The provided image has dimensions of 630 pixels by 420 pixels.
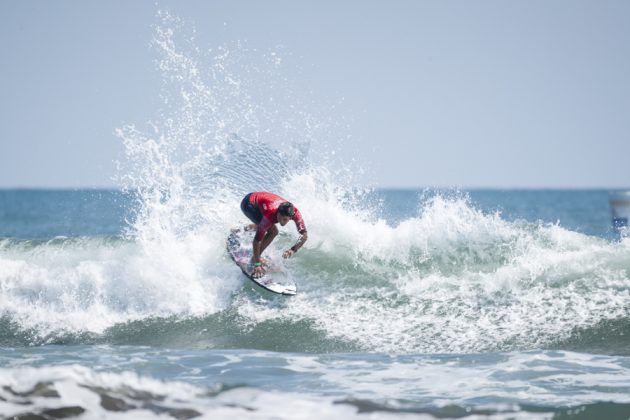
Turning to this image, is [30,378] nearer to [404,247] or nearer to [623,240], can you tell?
[404,247]

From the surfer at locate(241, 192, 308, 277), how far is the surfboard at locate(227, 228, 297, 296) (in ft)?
0.55

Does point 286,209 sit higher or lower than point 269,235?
higher

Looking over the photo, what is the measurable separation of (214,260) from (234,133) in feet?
9.81

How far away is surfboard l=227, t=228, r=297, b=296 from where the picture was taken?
1049cm

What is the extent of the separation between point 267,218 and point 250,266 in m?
1.19

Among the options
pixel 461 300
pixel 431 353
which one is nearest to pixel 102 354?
pixel 431 353

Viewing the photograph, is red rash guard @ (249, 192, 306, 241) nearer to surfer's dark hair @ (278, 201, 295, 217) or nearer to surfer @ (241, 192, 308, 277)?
surfer @ (241, 192, 308, 277)

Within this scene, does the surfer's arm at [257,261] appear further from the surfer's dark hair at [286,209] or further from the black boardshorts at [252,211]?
the surfer's dark hair at [286,209]

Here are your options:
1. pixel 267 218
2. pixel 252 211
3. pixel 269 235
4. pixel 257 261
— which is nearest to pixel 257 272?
pixel 257 261

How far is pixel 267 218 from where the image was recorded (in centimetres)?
992

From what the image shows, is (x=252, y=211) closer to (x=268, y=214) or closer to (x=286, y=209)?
(x=268, y=214)

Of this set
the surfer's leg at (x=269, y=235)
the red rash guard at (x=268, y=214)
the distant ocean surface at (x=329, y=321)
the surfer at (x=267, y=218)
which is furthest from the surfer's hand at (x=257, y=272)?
the red rash guard at (x=268, y=214)

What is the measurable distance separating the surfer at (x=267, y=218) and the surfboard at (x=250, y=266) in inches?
6.6

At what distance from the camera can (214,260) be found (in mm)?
11734
